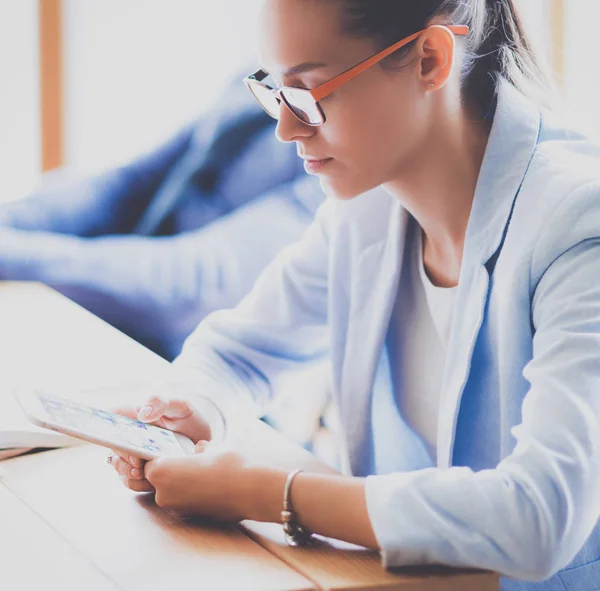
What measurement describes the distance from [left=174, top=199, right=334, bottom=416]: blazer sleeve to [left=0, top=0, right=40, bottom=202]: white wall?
128 cm

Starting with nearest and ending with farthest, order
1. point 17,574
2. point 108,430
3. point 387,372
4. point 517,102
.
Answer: point 17,574 < point 108,430 < point 517,102 < point 387,372

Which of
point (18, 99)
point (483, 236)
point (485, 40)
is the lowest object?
point (483, 236)

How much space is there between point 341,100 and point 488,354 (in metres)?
0.35

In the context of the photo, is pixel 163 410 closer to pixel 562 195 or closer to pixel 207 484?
pixel 207 484

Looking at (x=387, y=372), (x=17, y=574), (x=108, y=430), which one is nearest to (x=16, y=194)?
(x=387, y=372)

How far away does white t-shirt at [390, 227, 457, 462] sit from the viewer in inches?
50.8

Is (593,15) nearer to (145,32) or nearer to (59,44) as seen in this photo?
(145,32)

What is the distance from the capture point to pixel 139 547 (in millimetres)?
900

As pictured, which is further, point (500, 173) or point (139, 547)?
point (500, 173)

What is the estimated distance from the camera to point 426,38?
1104 mm

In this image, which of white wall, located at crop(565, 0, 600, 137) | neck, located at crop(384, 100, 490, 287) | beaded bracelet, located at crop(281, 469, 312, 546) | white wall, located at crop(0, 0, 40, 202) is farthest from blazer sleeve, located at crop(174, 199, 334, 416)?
white wall, located at crop(0, 0, 40, 202)

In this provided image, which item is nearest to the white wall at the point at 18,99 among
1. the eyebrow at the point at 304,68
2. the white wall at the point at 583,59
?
the white wall at the point at 583,59

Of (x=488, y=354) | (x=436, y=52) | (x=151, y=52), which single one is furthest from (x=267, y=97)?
(x=151, y=52)

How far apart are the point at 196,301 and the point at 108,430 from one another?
52.6 inches
